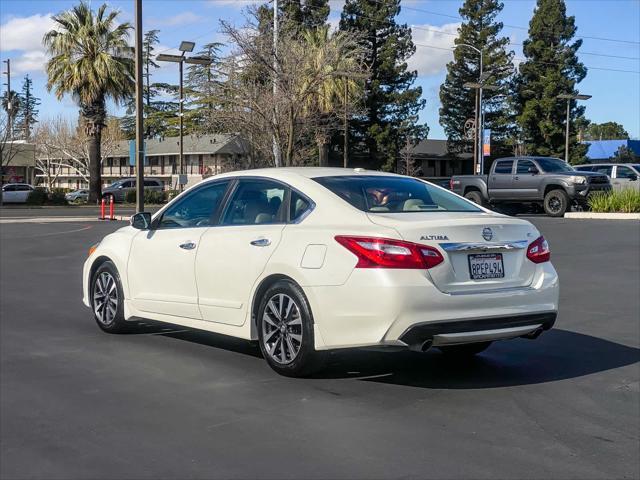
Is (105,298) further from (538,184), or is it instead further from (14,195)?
(14,195)

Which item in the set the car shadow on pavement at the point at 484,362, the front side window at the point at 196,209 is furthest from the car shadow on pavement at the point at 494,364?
the front side window at the point at 196,209

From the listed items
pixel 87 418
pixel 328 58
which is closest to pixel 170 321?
pixel 87 418

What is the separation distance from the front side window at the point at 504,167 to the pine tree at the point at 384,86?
31.4 metres

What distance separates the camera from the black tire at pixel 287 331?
6297 millimetres

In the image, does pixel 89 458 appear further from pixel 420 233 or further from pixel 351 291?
pixel 420 233

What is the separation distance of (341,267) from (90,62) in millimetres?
44173

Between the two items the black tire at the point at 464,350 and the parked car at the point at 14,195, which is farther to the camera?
the parked car at the point at 14,195

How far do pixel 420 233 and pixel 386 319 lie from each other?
68 cm

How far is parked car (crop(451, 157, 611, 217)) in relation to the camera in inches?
1119

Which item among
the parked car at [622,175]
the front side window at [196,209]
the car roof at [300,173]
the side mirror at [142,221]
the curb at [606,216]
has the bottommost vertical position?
the curb at [606,216]

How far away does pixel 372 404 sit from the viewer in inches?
233

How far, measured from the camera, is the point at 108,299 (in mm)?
8523

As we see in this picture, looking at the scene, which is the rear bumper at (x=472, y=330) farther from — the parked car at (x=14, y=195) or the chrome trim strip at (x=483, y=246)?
the parked car at (x=14, y=195)

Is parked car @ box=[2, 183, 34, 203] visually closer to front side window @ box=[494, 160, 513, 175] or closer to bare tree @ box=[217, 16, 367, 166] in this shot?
bare tree @ box=[217, 16, 367, 166]
